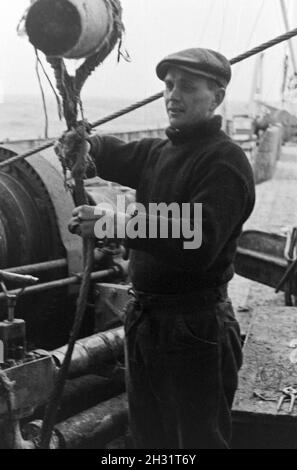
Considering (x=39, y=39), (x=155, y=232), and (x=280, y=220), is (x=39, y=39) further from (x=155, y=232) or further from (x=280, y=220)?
(x=280, y=220)

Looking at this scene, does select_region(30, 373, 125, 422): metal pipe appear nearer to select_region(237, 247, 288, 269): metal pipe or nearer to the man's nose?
the man's nose

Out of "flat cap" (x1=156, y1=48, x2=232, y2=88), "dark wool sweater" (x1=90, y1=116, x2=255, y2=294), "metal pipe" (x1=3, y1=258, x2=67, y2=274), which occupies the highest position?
"flat cap" (x1=156, y1=48, x2=232, y2=88)

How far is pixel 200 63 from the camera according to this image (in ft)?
8.60

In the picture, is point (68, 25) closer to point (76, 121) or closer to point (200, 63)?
point (76, 121)

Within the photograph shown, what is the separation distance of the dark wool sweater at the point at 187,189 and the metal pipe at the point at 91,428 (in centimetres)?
115

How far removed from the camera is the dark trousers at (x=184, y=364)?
2.74 metres

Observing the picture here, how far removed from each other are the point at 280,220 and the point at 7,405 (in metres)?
11.8

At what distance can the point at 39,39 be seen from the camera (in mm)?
2359

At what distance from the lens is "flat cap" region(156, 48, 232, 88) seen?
262 cm

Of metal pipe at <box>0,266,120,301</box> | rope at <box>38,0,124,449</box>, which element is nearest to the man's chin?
rope at <box>38,0,124,449</box>

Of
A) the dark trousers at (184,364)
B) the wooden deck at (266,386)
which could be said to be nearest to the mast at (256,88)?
the wooden deck at (266,386)

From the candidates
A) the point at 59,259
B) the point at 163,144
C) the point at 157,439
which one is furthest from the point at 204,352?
the point at 59,259

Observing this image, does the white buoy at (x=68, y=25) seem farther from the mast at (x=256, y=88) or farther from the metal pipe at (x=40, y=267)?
the mast at (x=256, y=88)

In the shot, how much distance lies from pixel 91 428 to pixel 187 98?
6.43 feet
